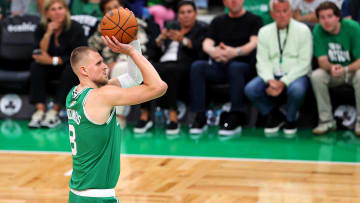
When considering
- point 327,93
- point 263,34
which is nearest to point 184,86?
point 263,34

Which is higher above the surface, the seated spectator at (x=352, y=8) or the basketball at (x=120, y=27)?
the basketball at (x=120, y=27)

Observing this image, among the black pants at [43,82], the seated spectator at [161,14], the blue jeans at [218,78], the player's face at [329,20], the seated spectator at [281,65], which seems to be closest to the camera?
the player's face at [329,20]

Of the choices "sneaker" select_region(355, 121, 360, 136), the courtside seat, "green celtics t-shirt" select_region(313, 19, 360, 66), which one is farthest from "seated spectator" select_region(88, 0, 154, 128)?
"sneaker" select_region(355, 121, 360, 136)

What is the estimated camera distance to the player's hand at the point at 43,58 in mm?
8641

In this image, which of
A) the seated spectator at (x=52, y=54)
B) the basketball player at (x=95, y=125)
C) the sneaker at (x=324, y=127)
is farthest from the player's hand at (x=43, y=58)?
the basketball player at (x=95, y=125)

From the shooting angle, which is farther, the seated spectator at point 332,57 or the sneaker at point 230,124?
the sneaker at point 230,124

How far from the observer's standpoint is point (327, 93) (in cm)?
781

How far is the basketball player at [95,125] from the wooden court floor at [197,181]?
142 cm

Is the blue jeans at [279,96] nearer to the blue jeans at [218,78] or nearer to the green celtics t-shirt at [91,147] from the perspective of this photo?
the blue jeans at [218,78]

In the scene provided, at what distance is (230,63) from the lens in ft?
26.6

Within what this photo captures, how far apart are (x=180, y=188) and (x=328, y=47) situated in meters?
3.09

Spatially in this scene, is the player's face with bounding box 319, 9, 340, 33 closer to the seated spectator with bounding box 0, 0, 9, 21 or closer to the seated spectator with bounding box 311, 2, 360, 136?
the seated spectator with bounding box 311, 2, 360, 136

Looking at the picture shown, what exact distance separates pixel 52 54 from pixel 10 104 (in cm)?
105

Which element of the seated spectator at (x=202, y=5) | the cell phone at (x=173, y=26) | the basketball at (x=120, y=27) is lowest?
the cell phone at (x=173, y=26)
